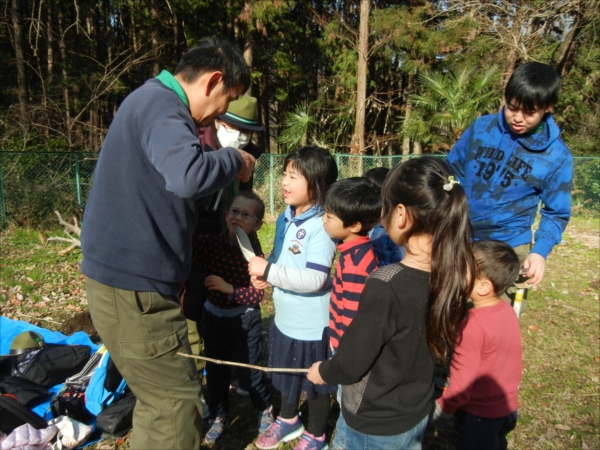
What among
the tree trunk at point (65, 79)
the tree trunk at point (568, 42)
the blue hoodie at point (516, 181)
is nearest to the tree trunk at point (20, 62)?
the tree trunk at point (65, 79)

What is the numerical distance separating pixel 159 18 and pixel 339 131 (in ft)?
21.6

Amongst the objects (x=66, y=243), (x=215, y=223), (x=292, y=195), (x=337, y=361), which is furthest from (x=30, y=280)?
(x=337, y=361)

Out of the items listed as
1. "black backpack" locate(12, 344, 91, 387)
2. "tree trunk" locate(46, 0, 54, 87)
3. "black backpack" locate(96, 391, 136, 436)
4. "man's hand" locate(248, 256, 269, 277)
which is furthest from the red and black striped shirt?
"tree trunk" locate(46, 0, 54, 87)

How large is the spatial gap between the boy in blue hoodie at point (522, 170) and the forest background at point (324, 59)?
321 inches

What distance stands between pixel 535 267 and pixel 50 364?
3066mm

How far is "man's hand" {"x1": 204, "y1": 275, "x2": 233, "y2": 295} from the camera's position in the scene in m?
2.31

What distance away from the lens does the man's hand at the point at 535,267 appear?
7.12 feet

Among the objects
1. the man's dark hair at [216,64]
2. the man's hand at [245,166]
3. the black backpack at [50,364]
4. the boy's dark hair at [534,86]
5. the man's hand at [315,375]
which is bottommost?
the black backpack at [50,364]

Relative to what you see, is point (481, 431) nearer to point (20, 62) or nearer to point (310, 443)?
point (310, 443)

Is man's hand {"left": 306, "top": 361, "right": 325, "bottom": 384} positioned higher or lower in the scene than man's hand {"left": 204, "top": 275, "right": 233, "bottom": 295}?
higher

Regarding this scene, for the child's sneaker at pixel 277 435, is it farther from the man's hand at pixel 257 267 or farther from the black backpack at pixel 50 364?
the black backpack at pixel 50 364

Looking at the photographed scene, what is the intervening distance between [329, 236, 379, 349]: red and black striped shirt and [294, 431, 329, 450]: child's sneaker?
2.05 feet

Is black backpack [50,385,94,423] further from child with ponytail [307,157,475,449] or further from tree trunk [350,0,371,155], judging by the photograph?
tree trunk [350,0,371,155]

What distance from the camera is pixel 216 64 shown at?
1649 mm
